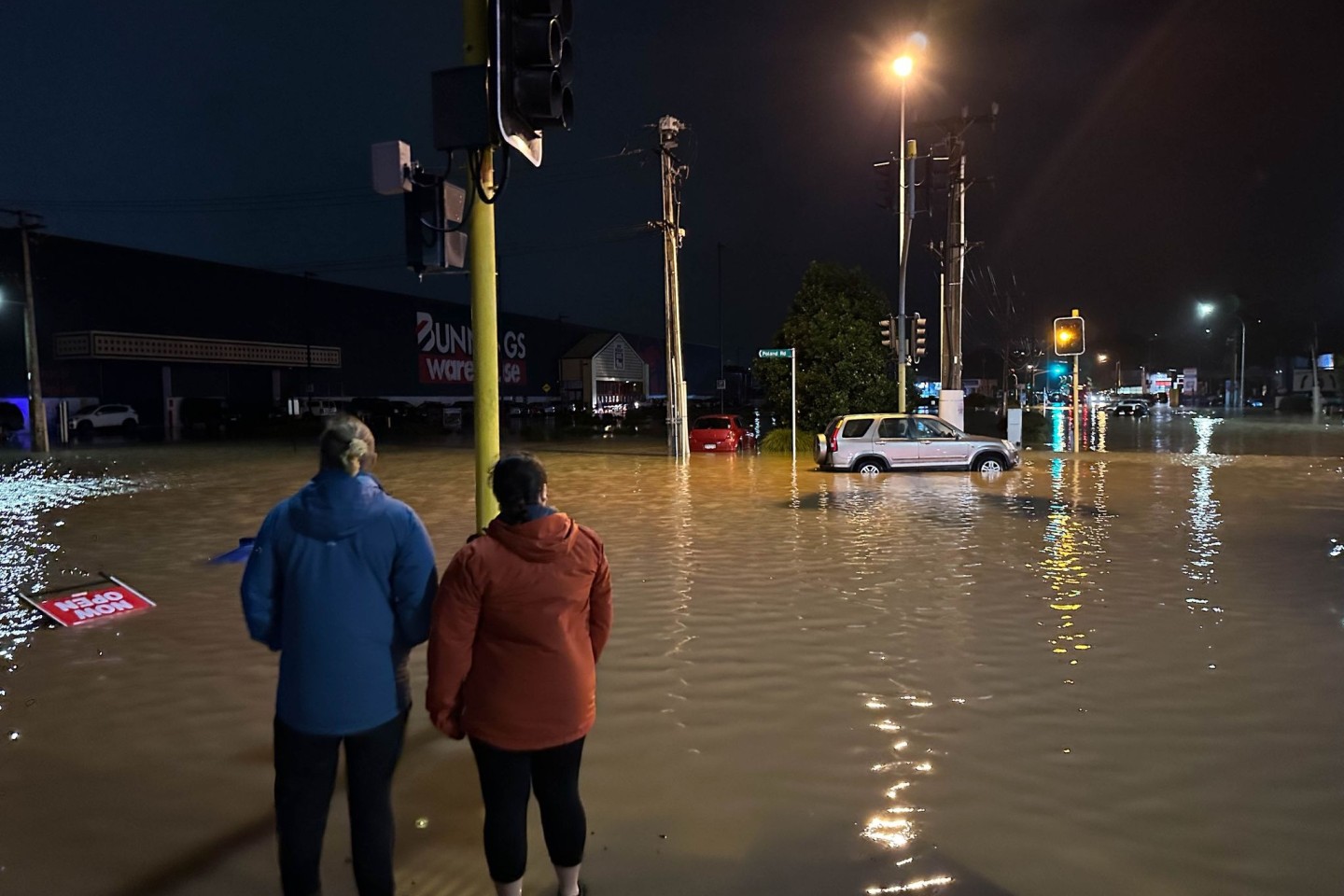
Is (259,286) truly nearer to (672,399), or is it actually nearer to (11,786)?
(672,399)

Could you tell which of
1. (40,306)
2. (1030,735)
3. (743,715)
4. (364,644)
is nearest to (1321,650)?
(1030,735)

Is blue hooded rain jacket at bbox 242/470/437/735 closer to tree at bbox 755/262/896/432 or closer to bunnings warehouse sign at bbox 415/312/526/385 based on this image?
tree at bbox 755/262/896/432

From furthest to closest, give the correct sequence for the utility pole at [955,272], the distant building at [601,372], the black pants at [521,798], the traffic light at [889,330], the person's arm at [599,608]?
the distant building at [601,372] < the utility pole at [955,272] < the traffic light at [889,330] < the person's arm at [599,608] < the black pants at [521,798]

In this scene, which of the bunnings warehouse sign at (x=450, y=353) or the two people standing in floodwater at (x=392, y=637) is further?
the bunnings warehouse sign at (x=450, y=353)

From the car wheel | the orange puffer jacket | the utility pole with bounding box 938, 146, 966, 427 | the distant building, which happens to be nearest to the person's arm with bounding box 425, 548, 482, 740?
the orange puffer jacket

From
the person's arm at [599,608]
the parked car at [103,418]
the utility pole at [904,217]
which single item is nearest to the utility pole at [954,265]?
the utility pole at [904,217]

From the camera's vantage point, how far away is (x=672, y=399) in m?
27.7

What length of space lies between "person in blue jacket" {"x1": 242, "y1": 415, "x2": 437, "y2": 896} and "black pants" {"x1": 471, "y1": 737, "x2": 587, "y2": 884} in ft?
1.16

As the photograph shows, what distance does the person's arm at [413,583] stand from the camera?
316 centimetres

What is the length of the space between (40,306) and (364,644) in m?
52.0

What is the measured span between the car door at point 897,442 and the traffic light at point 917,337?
125 inches

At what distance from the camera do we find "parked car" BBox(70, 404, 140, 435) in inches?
1757

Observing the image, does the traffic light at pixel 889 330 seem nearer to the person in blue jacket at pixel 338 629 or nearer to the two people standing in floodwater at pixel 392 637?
the two people standing in floodwater at pixel 392 637

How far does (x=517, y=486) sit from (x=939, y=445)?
769 inches
